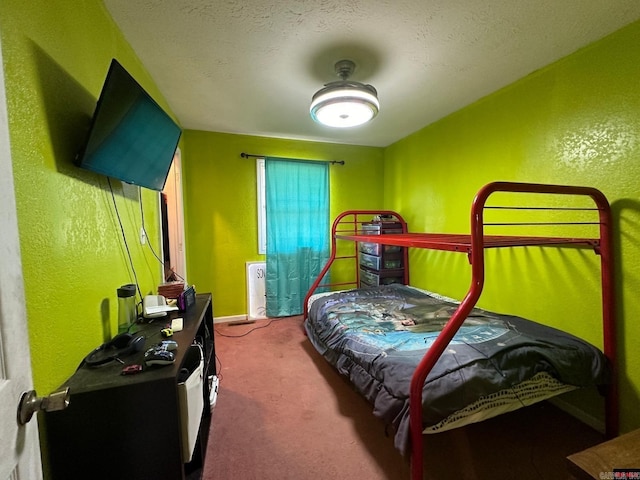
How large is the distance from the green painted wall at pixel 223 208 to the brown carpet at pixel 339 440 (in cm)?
130

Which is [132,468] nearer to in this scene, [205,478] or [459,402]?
[205,478]

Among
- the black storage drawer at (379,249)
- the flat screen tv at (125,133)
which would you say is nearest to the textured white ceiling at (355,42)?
the flat screen tv at (125,133)

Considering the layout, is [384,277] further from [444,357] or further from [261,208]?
[444,357]

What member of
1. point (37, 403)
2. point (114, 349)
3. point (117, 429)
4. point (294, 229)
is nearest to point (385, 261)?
point (294, 229)

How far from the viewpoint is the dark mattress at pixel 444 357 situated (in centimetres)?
123

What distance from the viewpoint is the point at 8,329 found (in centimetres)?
51

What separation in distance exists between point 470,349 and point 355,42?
1.82 meters

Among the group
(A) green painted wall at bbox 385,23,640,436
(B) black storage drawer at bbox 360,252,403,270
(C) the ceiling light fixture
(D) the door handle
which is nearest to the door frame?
(D) the door handle

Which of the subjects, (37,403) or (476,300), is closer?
(37,403)

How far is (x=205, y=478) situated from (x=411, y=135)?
3.47m

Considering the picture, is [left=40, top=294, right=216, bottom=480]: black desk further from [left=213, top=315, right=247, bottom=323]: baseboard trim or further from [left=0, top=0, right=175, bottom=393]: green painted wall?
[left=213, top=315, right=247, bottom=323]: baseboard trim

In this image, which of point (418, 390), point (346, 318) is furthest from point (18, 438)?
point (346, 318)

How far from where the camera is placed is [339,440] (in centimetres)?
152

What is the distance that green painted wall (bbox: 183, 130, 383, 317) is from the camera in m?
3.07
